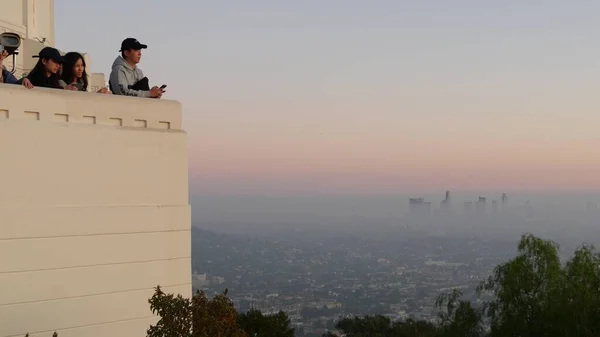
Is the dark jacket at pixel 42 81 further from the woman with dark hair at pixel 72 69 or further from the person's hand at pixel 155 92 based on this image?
the person's hand at pixel 155 92

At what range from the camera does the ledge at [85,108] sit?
577cm

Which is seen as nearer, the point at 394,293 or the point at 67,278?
the point at 67,278

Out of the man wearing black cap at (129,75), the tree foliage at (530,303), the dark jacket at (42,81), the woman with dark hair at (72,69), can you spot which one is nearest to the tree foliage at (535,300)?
the tree foliage at (530,303)

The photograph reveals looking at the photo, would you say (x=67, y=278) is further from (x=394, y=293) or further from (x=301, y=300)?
(x=394, y=293)

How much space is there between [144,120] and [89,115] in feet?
1.97

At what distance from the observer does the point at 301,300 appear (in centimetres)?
8456

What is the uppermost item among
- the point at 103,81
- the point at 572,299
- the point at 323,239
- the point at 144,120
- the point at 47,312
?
the point at 103,81

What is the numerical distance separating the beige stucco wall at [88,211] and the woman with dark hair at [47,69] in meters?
0.47

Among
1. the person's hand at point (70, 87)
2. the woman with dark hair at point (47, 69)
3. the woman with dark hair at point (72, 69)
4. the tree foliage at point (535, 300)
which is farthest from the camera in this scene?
the tree foliage at point (535, 300)

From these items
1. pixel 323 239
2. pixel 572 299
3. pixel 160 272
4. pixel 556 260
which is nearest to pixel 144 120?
pixel 160 272

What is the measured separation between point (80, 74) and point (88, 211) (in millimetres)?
1559

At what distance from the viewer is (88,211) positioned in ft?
20.3

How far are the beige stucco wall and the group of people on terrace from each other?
0.40 metres

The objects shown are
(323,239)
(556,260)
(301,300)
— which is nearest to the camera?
(556,260)
